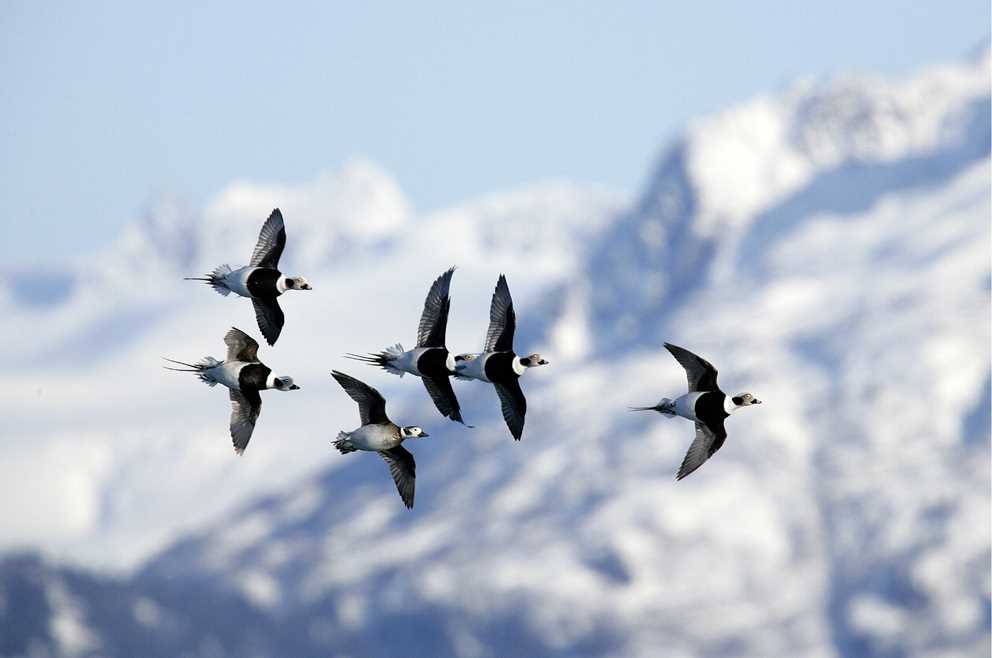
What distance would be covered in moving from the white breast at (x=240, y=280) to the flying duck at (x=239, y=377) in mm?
1269

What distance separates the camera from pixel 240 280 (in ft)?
196

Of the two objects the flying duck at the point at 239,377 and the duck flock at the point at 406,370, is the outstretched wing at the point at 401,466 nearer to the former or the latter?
the duck flock at the point at 406,370

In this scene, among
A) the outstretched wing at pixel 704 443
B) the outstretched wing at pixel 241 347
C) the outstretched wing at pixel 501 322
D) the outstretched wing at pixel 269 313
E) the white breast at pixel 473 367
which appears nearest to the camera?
the outstretched wing at pixel 704 443

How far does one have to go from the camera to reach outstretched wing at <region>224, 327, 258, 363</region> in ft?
196

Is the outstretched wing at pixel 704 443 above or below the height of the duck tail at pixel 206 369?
below

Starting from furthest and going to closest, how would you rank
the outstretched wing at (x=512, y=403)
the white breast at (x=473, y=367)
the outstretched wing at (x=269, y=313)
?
the outstretched wing at (x=512, y=403)
the white breast at (x=473, y=367)
the outstretched wing at (x=269, y=313)

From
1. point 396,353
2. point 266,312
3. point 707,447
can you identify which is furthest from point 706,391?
point 266,312

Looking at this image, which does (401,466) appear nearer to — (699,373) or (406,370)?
(406,370)

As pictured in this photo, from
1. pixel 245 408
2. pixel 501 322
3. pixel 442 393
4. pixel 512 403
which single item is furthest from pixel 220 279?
pixel 512 403

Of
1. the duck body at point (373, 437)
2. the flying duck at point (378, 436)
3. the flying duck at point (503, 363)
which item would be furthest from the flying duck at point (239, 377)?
the flying duck at point (503, 363)

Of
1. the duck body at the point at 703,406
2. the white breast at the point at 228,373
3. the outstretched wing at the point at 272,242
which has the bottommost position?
the duck body at the point at 703,406

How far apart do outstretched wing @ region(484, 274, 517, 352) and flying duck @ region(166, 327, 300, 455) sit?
6.99 meters

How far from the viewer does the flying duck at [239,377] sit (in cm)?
5916

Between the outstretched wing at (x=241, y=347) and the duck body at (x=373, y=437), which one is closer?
the duck body at (x=373, y=437)
